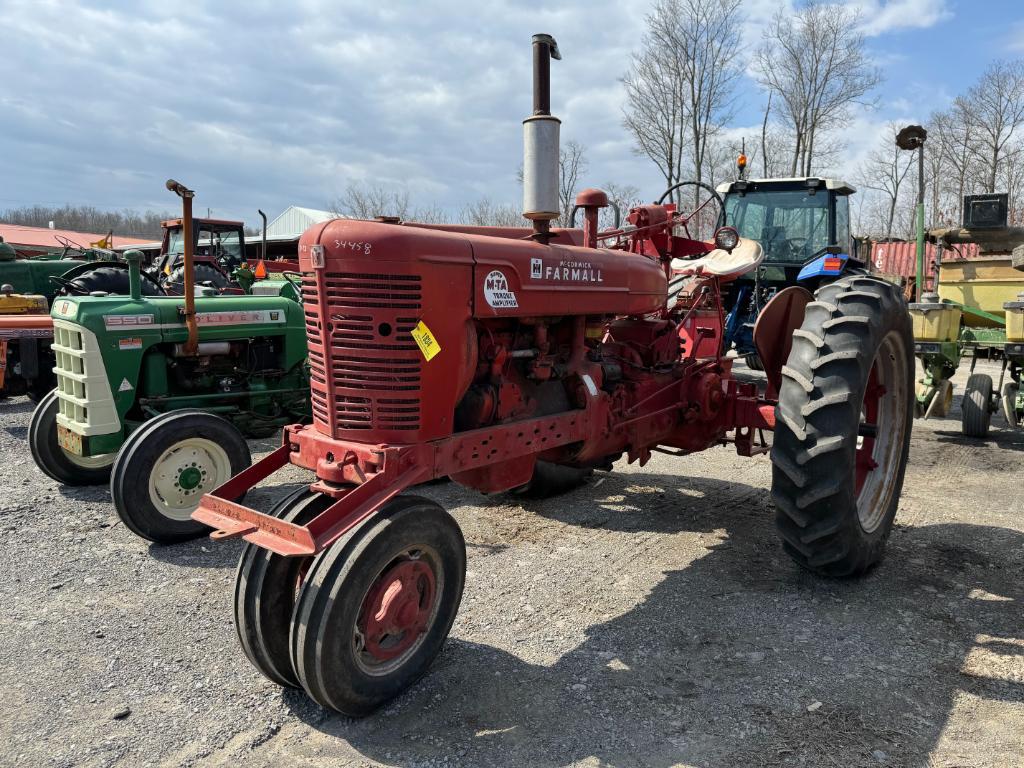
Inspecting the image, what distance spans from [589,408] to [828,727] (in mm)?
1594

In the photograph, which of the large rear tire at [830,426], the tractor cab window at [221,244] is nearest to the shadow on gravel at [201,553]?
the large rear tire at [830,426]

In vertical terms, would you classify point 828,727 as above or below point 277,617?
below

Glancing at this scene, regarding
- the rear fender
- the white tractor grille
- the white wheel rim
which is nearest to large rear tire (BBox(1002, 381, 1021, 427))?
the rear fender

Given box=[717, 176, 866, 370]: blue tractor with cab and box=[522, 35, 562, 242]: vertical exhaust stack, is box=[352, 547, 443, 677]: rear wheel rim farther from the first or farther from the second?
box=[717, 176, 866, 370]: blue tractor with cab

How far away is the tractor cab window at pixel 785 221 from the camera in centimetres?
902

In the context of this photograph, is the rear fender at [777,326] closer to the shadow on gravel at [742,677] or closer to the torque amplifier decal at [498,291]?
the shadow on gravel at [742,677]

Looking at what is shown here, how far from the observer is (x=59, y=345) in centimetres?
509

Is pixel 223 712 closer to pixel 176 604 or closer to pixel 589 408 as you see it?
pixel 176 604

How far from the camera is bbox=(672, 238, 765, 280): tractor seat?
465 centimetres

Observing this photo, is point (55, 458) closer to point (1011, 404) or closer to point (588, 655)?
point (588, 655)

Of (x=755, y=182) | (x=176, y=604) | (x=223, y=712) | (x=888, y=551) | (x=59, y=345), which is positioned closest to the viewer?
(x=223, y=712)

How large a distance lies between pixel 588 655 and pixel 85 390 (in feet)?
12.2

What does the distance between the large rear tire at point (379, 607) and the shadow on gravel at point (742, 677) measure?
0.50 feet

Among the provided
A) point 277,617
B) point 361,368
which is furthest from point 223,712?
point 361,368
